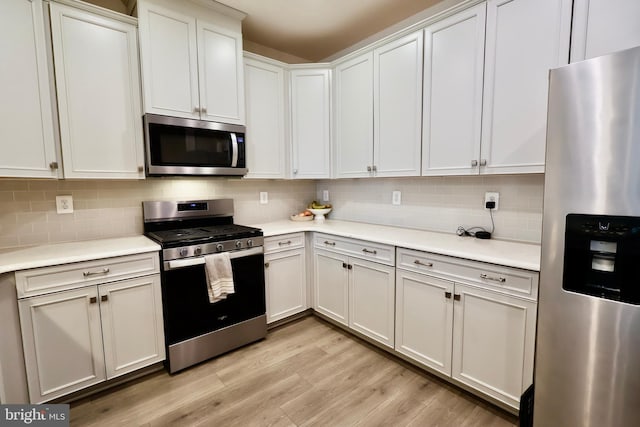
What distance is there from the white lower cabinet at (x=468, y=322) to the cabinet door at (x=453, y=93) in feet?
2.31

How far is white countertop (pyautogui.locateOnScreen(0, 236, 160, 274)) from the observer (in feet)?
5.36

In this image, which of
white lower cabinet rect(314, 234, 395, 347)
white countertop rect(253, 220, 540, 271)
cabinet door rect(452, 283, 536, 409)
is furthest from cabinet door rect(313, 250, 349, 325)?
cabinet door rect(452, 283, 536, 409)

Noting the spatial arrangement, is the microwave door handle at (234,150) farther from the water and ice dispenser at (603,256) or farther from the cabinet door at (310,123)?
the water and ice dispenser at (603,256)

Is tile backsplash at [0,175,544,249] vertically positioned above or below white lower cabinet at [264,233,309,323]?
above

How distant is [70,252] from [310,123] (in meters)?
2.14

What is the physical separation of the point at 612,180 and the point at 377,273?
1.46 meters

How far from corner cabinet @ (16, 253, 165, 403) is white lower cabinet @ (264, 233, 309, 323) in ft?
2.86

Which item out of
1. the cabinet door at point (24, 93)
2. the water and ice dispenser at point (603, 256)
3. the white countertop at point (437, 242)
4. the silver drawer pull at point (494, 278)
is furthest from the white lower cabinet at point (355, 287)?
the cabinet door at point (24, 93)

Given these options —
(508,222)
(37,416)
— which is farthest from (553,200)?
(37,416)

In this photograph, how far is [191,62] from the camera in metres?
2.27

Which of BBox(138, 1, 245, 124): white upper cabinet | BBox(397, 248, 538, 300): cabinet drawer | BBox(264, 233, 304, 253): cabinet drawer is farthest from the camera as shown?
BBox(264, 233, 304, 253): cabinet drawer

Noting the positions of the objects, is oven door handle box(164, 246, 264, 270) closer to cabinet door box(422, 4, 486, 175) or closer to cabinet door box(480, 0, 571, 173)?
cabinet door box(422, 4, 486, 175)

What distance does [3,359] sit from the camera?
1.57 m

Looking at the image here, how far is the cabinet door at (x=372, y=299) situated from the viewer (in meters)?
2.20
